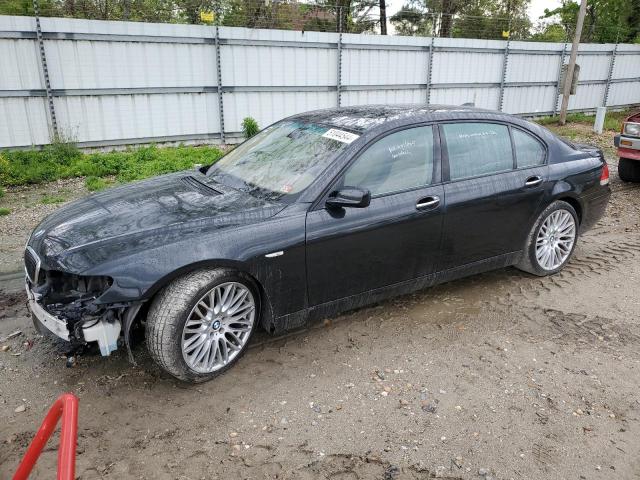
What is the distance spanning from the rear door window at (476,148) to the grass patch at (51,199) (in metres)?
5.57

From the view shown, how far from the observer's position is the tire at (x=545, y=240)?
4.84 metres

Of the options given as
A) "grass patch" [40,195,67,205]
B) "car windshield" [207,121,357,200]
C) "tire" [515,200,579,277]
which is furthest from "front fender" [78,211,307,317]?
"grass patch" [40,195,67,205]

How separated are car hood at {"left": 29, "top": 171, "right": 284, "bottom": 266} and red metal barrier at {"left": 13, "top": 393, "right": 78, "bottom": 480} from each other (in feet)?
4.40

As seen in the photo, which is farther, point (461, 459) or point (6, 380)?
point (6, 380)

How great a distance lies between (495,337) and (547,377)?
561mm

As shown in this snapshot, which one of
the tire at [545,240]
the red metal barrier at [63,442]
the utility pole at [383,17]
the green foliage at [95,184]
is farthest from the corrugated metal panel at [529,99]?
the red metal barrier at [63,442]

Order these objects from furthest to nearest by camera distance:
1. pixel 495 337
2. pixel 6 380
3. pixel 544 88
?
pixel 544 88 < pixel 495 337 < pixel 6 380

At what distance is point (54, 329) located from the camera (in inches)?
123

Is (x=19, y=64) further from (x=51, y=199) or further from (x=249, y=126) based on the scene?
(x=249, y=126)

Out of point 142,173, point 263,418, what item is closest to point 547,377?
point 263,418

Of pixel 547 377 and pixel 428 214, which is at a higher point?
pixel 428 214

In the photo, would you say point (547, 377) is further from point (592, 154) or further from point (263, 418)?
point (592, 154)

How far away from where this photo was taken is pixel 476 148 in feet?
14.4

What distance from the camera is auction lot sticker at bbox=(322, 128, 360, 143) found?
12.7ft
